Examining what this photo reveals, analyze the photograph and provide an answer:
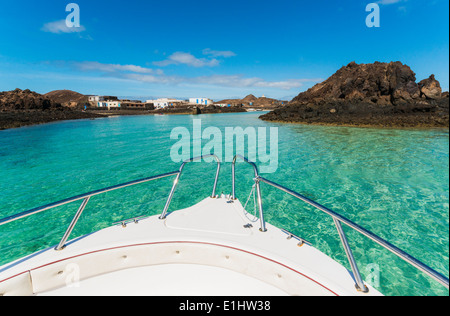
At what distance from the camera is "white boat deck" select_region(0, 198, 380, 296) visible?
6.26ft

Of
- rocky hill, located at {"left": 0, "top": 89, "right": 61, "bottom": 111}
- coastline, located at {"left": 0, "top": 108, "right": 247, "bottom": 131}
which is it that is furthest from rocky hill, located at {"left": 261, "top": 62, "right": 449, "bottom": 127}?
rocky hill, located at {"left": 0, "top": 89, "right": 61, "bottom": 111}

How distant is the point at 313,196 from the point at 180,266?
5.04m

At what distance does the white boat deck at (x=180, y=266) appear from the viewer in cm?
191

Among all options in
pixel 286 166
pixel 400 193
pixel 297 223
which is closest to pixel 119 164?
pixel 286 166

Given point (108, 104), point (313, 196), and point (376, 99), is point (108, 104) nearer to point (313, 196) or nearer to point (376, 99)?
point (376, 99)

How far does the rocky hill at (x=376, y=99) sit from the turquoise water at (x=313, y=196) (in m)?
16.4

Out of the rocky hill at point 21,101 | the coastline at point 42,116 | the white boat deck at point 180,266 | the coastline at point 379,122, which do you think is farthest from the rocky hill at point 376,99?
the rocky hill at point 21,101

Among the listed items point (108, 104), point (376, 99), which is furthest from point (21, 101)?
point (376, 99)

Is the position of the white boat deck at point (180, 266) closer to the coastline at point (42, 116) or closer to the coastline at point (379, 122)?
the coastline at point (379, 122)

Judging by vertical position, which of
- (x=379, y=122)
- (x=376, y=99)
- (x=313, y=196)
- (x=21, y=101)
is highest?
(x=21, y=101)

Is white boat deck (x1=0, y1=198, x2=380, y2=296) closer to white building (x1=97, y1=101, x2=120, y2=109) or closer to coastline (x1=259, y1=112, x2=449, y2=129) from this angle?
coastline (x1=259, y1=112, x2=449, y2=129)

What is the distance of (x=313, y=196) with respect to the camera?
6.19m
